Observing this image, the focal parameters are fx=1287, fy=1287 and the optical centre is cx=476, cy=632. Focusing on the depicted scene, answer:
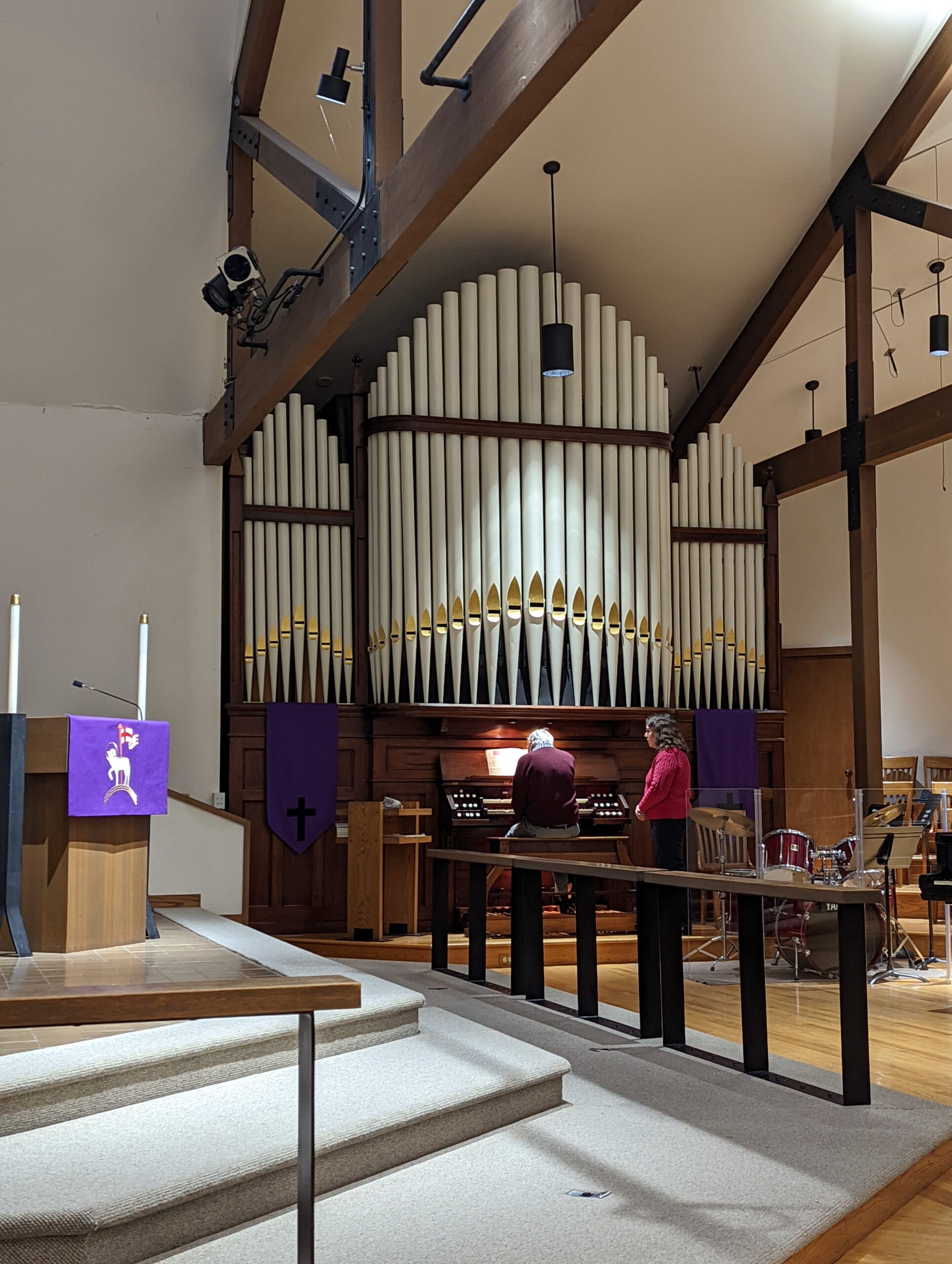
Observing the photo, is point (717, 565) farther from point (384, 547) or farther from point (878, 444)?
point (384, 547)

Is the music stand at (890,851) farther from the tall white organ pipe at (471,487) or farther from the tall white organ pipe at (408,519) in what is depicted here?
the tall white organ pipe at (408,519)

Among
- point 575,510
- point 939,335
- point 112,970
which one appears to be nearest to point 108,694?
point 112,970

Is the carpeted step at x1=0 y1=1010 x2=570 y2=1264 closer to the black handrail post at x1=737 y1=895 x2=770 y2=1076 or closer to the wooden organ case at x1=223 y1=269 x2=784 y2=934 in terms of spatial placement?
the black handrail post at x1=737 y1=895 x2=770 y2=1076

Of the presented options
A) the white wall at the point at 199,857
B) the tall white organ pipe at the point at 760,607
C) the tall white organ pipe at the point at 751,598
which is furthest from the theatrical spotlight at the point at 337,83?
the tall white organ pipe at the point at 760,607

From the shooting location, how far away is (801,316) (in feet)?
34.0

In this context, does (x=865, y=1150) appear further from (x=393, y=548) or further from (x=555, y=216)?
(x=555, y=216)

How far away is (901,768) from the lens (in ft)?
40.0

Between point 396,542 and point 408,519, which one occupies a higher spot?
point 408,519

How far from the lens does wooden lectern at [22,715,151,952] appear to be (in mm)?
4953

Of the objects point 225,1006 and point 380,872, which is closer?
point 225,1006

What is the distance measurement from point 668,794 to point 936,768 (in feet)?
16.5

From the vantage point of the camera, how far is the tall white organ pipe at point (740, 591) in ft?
32.6

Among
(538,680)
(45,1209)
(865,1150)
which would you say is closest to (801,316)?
(538,680)

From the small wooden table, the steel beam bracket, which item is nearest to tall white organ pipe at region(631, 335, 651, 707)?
the steel beam bracket
